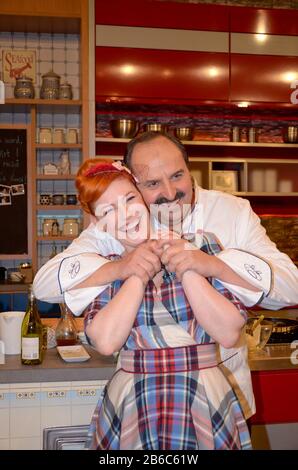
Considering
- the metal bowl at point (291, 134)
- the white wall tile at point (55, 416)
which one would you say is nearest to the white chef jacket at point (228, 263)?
the white wall tile at point (55, 416)

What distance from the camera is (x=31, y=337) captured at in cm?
194

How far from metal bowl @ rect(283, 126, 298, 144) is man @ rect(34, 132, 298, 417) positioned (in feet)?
9.67

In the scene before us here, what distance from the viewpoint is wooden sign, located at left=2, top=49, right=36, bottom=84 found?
14.4 feet

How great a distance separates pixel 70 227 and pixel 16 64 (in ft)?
4.43

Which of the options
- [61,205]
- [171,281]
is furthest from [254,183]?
[171,281]

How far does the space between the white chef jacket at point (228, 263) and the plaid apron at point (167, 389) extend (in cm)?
6

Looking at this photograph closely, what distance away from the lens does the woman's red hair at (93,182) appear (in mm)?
1213

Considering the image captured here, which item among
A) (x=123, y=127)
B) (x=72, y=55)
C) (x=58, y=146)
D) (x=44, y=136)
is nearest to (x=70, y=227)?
(x=58, y=146)

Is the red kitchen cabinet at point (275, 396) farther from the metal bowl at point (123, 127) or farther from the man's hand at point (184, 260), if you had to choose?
the metal bowl at point (123, 127)

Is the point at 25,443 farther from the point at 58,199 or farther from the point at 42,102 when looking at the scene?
the point at 42,102

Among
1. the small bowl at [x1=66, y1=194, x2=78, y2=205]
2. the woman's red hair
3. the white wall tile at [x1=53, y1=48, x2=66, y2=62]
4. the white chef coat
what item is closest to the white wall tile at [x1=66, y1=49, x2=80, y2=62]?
the white wall tile at [x1=53, y1=48, x2=66, y2=62]

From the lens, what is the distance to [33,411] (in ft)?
6.37

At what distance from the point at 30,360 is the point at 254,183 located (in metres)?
2.89

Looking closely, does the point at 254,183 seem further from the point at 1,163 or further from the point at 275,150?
the point at 1,163
